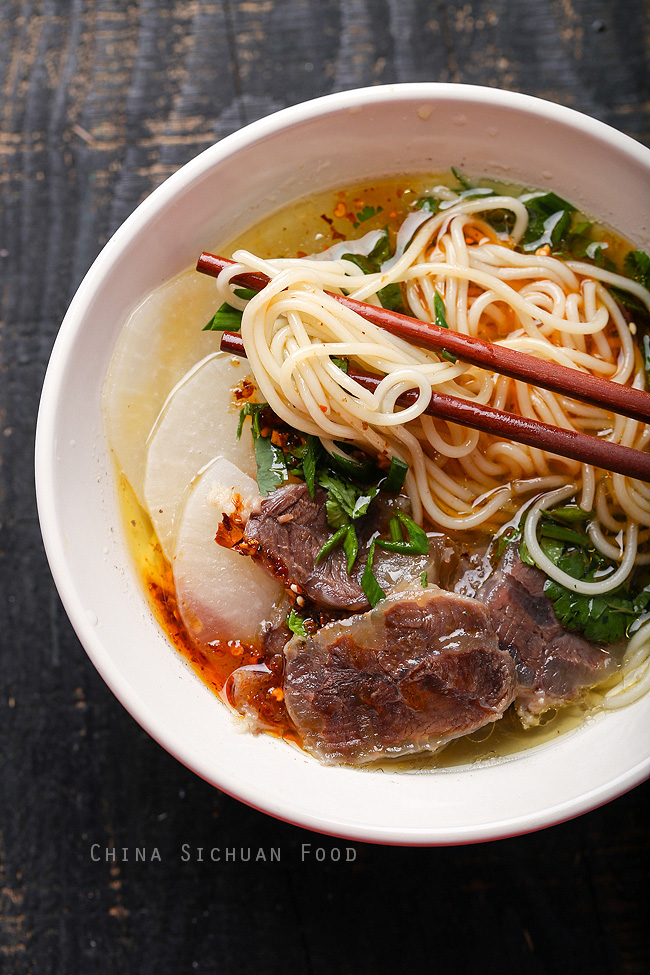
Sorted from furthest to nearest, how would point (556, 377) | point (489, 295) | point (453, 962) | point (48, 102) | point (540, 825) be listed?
point (48, 102), point (453, 962), point (489, 295), point (556, 377), point (540, 825)

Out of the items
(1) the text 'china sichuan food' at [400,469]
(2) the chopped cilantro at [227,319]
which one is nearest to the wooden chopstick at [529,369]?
(1) the text 'china sichuan food' at [400,469]

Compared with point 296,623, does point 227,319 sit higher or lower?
higher

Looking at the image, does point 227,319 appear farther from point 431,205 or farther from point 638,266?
point 638,266

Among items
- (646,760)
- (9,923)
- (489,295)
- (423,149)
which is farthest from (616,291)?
(9,923)

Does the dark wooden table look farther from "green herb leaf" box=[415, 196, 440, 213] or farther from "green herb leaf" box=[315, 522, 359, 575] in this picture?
"green herb leaf" box=[315, 522, 359, 575]

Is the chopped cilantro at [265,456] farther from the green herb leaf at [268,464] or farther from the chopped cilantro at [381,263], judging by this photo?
the chopped cilantro at [381,263]

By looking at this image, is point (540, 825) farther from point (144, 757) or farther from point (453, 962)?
point (144, 757)

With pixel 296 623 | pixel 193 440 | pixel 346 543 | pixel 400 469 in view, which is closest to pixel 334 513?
pixel 346 543
